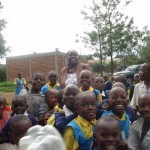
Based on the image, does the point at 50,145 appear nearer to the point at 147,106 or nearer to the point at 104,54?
the point at 147,106

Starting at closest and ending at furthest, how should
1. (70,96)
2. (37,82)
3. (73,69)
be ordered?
(70,96) → (37,82) → (73,69)

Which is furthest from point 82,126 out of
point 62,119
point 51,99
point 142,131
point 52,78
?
point 52,78

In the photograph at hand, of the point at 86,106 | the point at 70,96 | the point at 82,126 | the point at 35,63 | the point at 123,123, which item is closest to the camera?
the point at 82,126

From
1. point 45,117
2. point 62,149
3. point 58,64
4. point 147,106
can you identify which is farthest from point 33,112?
point 58,64

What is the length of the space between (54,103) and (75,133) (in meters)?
1.58

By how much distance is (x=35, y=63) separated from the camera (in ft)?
124

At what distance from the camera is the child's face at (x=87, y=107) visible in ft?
10.9

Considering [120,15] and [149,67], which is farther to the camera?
[120,15]

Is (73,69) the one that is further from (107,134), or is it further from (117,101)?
(107,134)

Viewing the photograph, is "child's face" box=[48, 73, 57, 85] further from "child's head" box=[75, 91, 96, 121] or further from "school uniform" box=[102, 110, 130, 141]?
"child's head" box=[75, 91, 96, 121]

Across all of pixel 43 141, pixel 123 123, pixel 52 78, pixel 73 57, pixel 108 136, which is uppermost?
pixel 73 57

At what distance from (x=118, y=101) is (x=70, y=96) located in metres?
0.57

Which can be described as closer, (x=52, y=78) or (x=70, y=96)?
(x=70, y=96)

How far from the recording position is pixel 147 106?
3201mm
